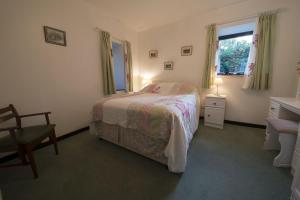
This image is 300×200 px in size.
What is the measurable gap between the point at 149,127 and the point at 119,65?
8.64 ft

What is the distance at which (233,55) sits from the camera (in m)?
2.85

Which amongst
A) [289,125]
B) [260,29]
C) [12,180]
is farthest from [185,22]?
[12,180]

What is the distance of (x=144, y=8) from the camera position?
2.70 meters

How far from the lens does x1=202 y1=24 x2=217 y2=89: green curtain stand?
282 cm

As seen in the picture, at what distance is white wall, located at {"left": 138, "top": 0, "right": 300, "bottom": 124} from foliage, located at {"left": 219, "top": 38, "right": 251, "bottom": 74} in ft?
0.85

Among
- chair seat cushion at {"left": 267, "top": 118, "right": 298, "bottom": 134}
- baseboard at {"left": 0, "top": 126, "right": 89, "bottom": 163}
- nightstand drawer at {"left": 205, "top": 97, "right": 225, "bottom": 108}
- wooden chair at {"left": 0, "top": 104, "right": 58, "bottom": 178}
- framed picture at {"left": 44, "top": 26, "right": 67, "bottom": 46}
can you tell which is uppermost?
framed picture at {"left": 44, "top": 26, "right": 67, "bottom": 46}

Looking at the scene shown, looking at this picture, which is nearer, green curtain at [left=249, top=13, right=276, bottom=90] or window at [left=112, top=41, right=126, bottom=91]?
green curtain at [left=249, top=13, right=276, bottom=90]

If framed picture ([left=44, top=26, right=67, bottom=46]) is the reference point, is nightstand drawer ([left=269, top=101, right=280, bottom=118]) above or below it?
below

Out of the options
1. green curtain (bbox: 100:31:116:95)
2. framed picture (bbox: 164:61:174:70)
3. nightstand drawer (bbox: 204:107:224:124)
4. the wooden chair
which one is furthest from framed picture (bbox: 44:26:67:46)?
nightstand drawer (bbox: 204:107:224:124)

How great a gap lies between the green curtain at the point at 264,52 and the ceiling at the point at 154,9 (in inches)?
26.5

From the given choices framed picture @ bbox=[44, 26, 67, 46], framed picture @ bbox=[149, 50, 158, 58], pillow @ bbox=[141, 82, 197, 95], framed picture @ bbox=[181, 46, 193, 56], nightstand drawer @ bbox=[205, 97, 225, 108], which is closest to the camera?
framed picture @ bbox=[44, 26, 67, 46]

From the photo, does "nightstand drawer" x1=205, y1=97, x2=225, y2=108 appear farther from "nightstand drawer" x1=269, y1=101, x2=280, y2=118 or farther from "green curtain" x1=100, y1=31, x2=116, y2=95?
"green curtain" x1=100, y1=31, x2=116, y2=95

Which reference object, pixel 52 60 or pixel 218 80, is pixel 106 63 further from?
pixel 218 80

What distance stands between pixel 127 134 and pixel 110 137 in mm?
403
